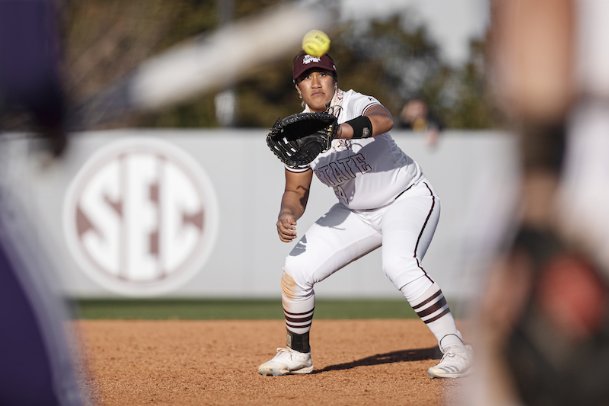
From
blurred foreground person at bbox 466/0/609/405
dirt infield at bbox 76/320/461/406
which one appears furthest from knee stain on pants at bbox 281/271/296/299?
blurred foreground person at bbox 466/0/609/405

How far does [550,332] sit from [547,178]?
0.31m

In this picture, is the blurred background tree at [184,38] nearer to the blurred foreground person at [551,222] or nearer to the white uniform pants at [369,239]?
the white uniform pants at [369,239]

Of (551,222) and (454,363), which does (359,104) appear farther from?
(551,222)

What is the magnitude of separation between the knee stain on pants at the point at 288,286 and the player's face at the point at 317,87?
39.1 inches

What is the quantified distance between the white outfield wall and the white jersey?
5.80 m

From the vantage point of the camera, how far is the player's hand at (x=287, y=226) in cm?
670

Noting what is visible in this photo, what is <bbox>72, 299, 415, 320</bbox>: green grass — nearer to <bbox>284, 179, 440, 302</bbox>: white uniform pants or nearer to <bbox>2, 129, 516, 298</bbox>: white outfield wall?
<bbox>2, 129, 516, 298</bbox>: white outfield wall

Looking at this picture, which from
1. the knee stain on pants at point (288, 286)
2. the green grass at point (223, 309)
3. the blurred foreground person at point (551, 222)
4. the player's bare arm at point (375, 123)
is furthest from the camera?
the green grass at point (223, 309)

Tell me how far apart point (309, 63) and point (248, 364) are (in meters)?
2.19

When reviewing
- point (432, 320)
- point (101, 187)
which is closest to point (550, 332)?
point (432, 320)

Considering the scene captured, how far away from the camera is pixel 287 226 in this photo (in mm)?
6719

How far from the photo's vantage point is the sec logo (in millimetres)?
12836

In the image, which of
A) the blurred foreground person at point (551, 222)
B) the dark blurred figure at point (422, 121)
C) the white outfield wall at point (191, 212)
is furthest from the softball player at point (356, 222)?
the dark blurred figure at point (422, 121)

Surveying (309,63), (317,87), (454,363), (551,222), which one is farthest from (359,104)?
(551,222)
